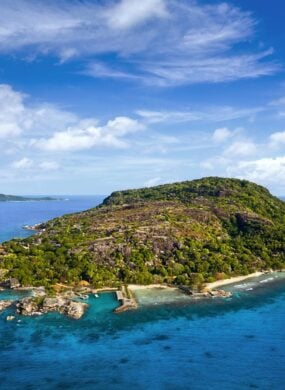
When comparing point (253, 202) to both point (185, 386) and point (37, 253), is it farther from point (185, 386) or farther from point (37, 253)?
point (185, 386)

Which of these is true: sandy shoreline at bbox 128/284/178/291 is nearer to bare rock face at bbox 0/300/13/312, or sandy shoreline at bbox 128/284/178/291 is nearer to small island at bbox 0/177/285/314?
small island at bbox 0/177/285/314

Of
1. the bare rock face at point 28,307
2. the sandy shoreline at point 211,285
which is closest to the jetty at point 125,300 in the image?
the sandy shoreline at point 211,285

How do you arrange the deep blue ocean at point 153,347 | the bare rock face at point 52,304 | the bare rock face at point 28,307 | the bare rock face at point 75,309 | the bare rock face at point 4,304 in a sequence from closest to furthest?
1. the deep blue ocean at point 153,347
2. the bare rock face at point 75,309
3. the bare rock face at point 28,307
4. the bare rock face at point 52,304
5. the bare rock face at point 4,304

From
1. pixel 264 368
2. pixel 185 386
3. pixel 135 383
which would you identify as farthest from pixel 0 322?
pixel 264 368

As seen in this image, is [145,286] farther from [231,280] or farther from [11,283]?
[11,283]

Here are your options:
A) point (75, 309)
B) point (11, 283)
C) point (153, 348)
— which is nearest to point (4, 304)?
point (11, 283)

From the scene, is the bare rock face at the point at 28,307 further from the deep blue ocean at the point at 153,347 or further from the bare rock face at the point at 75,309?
the bare rock face at the point at 75,309
